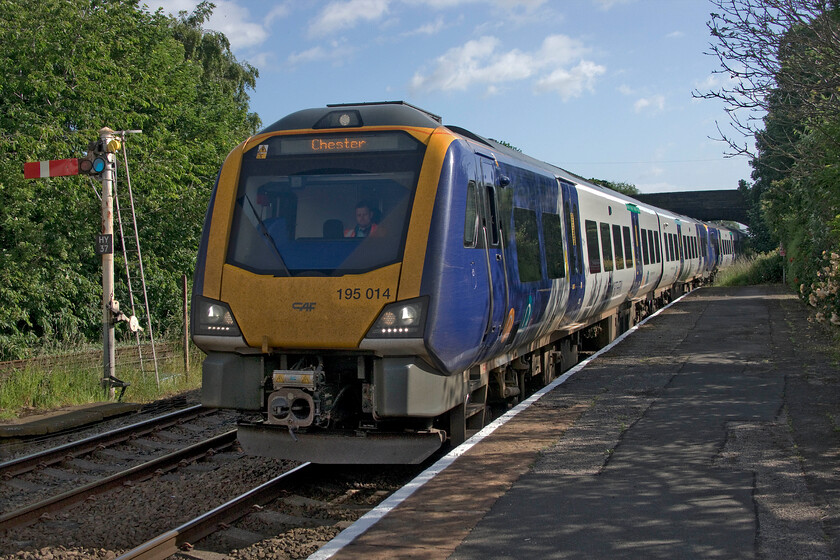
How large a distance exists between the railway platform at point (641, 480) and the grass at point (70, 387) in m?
6.98

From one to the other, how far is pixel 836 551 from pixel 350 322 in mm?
3526

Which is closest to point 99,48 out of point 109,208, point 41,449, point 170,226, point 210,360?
point 170,226

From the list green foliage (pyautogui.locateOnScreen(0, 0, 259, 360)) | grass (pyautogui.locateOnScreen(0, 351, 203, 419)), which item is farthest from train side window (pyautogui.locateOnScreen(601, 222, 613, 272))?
green foliage (pyautogui.locateOnScreen(0, 0, 259, 360))

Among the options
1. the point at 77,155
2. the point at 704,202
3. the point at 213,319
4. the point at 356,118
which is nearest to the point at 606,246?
the point at 356,118

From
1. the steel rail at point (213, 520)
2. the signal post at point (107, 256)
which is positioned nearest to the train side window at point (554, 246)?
the steel rail at point (213, 520)

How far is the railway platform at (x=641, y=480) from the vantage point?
463cm

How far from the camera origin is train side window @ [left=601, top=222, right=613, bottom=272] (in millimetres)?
13711

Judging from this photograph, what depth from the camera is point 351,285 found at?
6.44m

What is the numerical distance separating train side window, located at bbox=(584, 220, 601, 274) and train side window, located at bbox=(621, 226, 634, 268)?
10.4 ft

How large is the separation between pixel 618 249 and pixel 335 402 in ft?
32.3

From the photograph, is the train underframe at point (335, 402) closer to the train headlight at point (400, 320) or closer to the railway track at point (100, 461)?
the train headlight at point (400, 320)

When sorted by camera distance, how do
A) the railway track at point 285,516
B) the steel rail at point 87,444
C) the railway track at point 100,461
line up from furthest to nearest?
the steel rail at point 87,444 < the railway track at point 100,461 < the railway track at point 285,516

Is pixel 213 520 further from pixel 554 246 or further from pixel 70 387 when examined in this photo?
pixel 70 387

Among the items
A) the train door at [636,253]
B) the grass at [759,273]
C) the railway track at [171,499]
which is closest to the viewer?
the railway track at [171,499]
